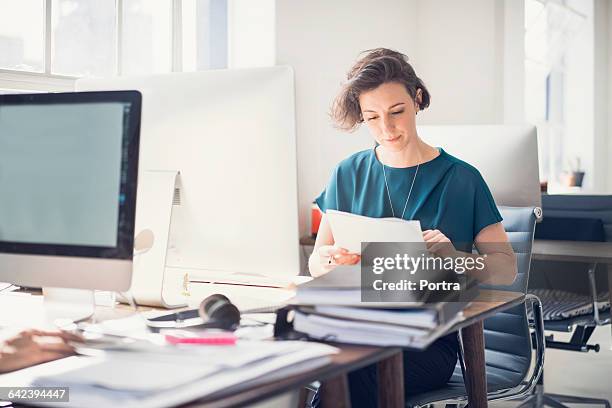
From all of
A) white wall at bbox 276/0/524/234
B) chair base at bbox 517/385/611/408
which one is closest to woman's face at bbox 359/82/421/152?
chair base at bbox 517/385/611/408

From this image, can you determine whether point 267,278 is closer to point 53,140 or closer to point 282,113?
point 282,113

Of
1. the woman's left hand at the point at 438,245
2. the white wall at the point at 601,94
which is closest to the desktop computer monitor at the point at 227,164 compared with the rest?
the woman's left hand at the point at 438,245

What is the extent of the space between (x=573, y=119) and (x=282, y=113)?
20.7ft

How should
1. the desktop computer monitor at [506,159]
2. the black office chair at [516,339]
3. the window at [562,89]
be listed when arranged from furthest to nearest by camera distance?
the window at [562,89], the desktop computer monitor at [506,159], the black office chair at [516,339]

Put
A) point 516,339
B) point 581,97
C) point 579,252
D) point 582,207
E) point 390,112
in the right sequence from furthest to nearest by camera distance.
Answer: point 581,97
point 582,207
point 579,252
point 516,339
point 390,112

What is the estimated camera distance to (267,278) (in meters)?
1.73

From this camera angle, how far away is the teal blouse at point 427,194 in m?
2.06

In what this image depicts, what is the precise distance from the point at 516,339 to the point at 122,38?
2108mm

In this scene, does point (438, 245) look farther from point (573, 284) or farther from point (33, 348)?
point (573, 284)

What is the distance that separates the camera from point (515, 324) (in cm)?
224

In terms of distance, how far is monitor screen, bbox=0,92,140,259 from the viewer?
4.27 ft

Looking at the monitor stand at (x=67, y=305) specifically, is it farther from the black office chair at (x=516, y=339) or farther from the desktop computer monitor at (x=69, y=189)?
the black office chair at (x=516, y=339)

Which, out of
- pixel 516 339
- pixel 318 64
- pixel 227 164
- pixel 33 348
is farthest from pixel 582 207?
pixel 33 348

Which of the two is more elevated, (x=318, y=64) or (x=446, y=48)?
(x=446, y=48)
